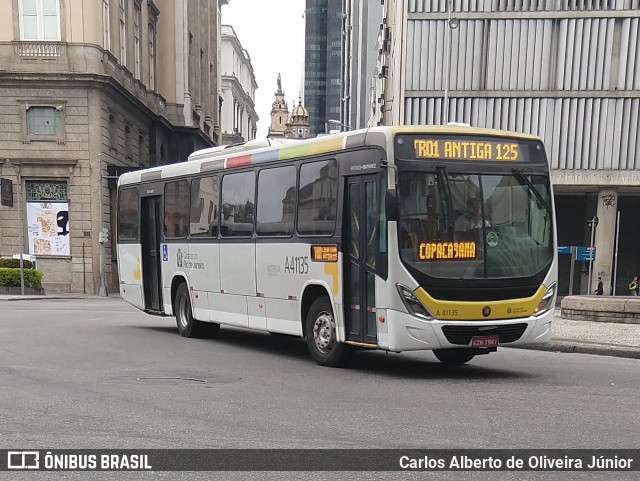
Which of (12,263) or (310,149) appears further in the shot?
(12,263)

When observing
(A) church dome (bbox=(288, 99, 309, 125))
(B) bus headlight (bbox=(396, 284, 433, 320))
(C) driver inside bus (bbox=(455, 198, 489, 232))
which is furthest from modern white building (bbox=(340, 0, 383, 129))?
(B) bus headlight (bbox=(396, 284, 433, 320))

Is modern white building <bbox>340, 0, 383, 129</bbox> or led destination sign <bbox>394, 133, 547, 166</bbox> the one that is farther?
modern white building <bbox>340, 0, 383, 129</bbox>

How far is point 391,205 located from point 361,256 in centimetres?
103

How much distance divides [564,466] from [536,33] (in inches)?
1323

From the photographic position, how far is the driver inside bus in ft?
30.5

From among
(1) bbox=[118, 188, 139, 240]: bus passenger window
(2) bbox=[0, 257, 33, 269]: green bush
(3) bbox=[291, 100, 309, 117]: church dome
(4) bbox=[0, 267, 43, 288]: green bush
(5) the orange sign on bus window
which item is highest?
(3) bbox=[291, 100, 309, 117]: church dome

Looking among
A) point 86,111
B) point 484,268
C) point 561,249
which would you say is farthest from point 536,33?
point 484,268

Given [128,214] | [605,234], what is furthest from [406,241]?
[605,234]

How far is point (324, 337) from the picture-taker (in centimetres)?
1040

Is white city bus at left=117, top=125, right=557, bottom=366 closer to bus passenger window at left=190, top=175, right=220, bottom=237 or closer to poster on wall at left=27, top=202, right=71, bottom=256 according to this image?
bus passenger window at left=190, top=175, right=220, bottom=237

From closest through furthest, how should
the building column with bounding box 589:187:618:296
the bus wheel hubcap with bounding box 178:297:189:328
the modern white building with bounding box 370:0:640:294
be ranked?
the bus wheel hubcap with bounding box 178:297:189:328, the building column with bounding box 589:187:618:296, the modern white building with bounding box 370:0:640:294

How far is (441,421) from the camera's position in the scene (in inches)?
268

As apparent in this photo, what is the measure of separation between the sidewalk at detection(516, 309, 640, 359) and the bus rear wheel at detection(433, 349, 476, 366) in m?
2.81

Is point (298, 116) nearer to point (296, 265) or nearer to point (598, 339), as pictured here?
point (598, 339)
